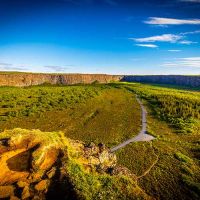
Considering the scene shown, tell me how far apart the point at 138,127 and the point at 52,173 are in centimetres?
3449

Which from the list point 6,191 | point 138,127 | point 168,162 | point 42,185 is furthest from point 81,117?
point 6,191

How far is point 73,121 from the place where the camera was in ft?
197

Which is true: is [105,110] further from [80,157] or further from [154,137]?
[80,157]

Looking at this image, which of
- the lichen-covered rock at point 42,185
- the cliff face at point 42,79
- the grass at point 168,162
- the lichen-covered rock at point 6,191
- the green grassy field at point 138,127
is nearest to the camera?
the lichen-covered rock at point 6,191

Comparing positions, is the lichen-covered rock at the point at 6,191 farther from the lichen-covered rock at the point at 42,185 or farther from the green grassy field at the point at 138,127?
the green grassy field at the point at 138,127

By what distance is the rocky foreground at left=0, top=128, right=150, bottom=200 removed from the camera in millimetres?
21062

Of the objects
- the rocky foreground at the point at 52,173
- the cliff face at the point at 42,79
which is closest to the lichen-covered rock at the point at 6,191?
the rocky foreground at the point at 52,173

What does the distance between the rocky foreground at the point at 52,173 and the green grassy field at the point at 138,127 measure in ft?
18.7

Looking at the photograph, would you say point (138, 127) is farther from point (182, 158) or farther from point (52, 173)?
point (52, 173)

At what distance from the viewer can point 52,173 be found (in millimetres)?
22156

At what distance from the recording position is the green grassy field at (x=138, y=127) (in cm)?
3237

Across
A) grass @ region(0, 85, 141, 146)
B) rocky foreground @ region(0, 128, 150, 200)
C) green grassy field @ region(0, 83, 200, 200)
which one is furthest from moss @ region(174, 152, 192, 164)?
rocky foreground @ region(0, 128, 150, 200)

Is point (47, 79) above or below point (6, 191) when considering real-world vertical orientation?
below

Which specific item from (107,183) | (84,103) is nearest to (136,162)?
(107,183)
